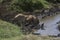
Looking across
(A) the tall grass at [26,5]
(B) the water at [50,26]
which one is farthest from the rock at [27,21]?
(A) the tall grass at [26,5]

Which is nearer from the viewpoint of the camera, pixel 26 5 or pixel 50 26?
pixel 50 26

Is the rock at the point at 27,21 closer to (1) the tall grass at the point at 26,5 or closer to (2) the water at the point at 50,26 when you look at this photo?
(2) the water at the point at 50,26

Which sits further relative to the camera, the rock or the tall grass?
the tall grass

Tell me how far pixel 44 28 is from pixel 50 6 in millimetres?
9203

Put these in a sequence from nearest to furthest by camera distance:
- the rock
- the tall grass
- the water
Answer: the water
the rock
the tall grass

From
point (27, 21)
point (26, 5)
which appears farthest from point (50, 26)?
point (26, 5)

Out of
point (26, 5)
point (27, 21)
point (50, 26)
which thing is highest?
point (26, 5)

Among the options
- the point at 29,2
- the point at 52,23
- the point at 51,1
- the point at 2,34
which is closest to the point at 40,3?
the point at 29,2

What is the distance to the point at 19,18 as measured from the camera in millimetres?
20047

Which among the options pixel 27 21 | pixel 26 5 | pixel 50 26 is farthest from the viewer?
pixel 26 5

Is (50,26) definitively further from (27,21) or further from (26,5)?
(26,5)

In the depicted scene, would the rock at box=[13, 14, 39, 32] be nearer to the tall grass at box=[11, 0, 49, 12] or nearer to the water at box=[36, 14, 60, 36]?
the water at box=[36, 14, 60, 36]

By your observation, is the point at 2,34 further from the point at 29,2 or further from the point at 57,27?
Answer: the point at 29,2

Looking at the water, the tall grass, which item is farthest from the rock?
the tall grass
